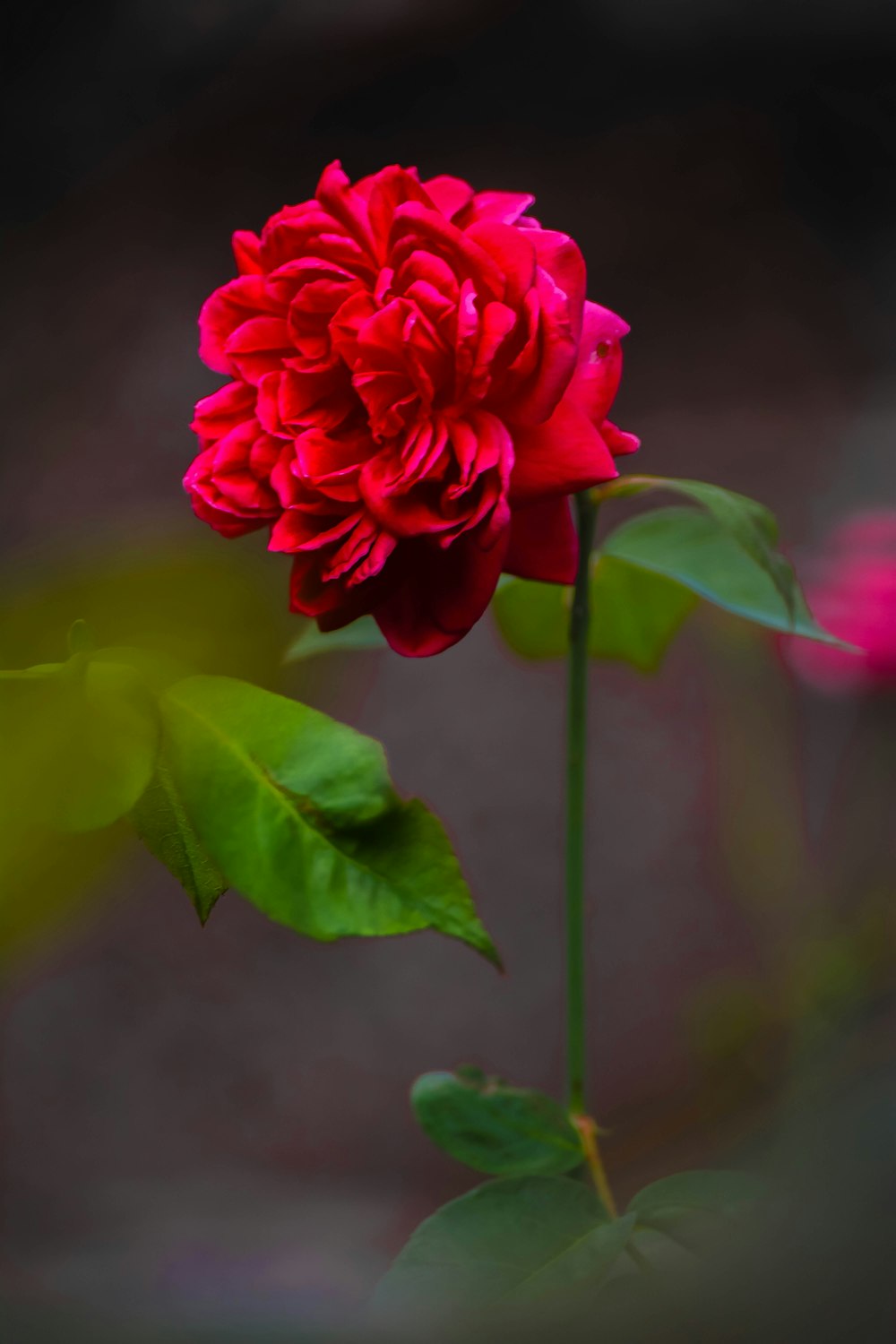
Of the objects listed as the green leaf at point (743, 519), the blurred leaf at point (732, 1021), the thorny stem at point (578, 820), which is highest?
the green leaf at point (743, 519)

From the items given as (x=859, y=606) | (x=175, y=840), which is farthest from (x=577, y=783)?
(x=859, y=606)

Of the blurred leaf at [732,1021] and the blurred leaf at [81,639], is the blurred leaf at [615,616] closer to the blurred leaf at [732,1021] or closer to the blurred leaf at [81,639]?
the blurred leaf at [81,639]

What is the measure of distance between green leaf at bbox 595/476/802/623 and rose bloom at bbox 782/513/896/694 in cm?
35

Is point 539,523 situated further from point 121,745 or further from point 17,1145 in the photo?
point 17,1145

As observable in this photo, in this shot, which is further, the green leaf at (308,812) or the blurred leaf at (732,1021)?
the blurred leaf at (732,1021)

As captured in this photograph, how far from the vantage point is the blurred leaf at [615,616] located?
333 mm

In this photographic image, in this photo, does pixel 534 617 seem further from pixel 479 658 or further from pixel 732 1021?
pixel 479 658

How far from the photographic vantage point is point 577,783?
278 millimetres

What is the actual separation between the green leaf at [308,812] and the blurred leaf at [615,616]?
149 millimetres

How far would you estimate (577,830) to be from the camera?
282 millimetres

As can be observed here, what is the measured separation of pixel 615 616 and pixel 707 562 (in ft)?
0.19

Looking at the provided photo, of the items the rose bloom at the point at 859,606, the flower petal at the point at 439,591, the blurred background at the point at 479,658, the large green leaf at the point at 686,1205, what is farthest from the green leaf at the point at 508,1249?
the blurred background at the point at 479,658

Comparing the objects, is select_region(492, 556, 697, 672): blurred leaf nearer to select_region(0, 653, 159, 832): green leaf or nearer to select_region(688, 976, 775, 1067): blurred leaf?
select_region(0, 653, 159, 832): green leaf

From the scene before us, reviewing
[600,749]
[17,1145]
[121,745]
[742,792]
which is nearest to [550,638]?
[121,745]
